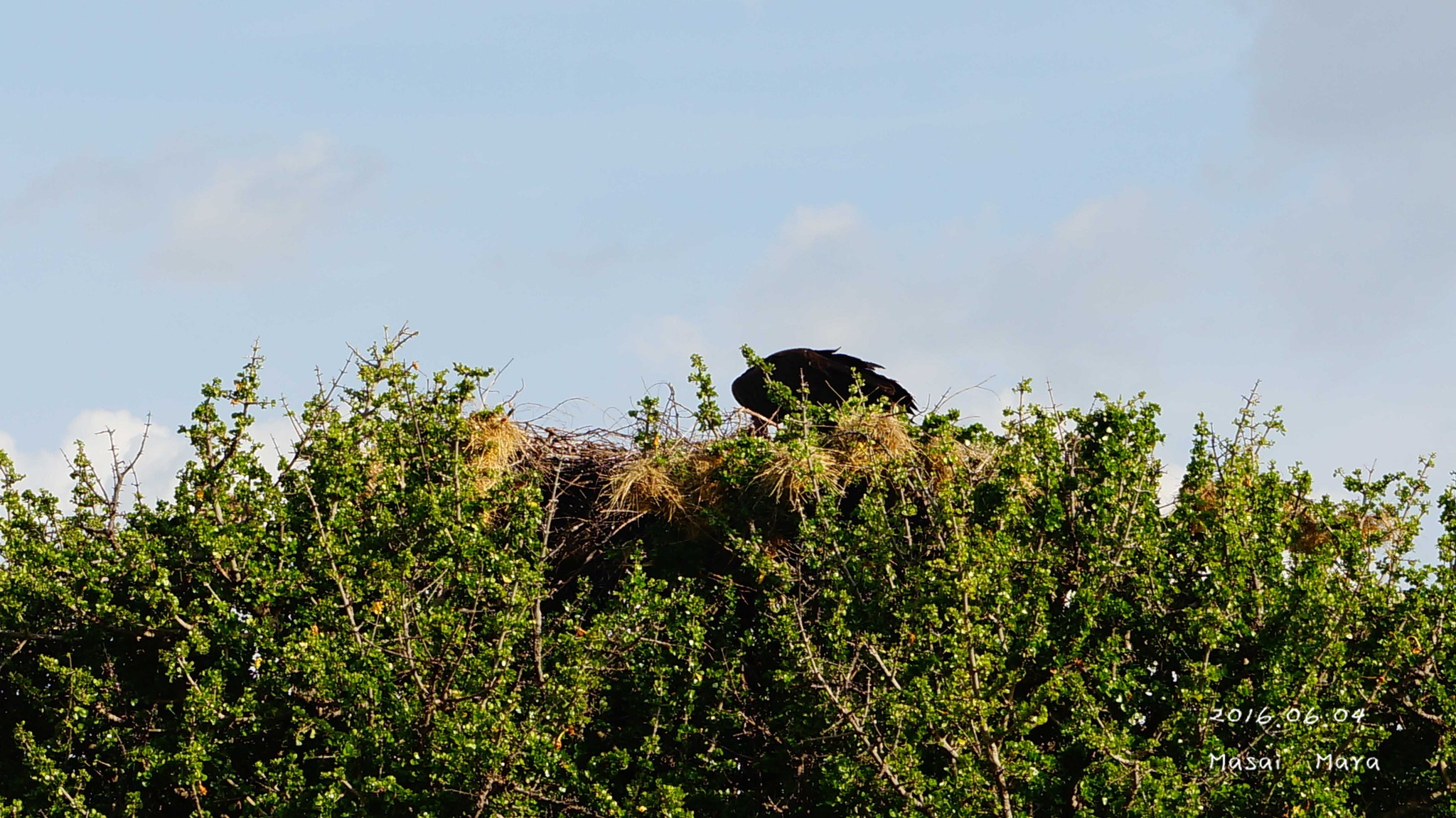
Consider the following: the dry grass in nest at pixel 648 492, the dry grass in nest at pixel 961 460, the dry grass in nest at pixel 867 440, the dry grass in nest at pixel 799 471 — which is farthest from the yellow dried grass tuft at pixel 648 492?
the dry grass in nest at pixel 961 460

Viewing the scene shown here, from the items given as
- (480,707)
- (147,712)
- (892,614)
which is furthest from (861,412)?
(147,712)

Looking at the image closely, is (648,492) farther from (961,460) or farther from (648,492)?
(961,460)

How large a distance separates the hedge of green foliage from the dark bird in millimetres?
1394

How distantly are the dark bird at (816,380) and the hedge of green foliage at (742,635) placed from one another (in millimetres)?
1394

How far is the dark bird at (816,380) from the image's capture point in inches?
472

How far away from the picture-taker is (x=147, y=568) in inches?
383

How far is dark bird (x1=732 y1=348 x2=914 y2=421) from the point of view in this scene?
39.4ft

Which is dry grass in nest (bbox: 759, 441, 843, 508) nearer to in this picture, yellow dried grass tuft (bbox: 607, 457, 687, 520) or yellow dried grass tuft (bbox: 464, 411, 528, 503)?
yellow dried grass tuft (bbox: 607, 457, 687, 520)

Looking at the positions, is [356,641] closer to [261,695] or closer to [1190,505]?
[261,695]

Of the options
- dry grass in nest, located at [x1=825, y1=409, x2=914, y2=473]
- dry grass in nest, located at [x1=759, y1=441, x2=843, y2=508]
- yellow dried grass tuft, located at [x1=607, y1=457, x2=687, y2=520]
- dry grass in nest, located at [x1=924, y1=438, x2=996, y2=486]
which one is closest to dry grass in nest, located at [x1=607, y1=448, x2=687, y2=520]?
yellow dried grass tuft, located at [x1=607, y1=457, x2=687, y2=520]

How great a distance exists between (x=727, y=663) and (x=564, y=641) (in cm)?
101

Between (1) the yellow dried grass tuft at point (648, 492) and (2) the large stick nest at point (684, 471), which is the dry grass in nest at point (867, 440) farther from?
(1) the yellow dried grass tuft at point (648, 492)

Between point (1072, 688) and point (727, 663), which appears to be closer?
point (1072, 688)

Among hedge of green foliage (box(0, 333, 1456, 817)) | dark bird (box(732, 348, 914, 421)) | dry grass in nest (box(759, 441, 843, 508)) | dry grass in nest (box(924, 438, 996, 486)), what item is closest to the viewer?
hedge of green foliage (box(0, 333, 1456, 817))
